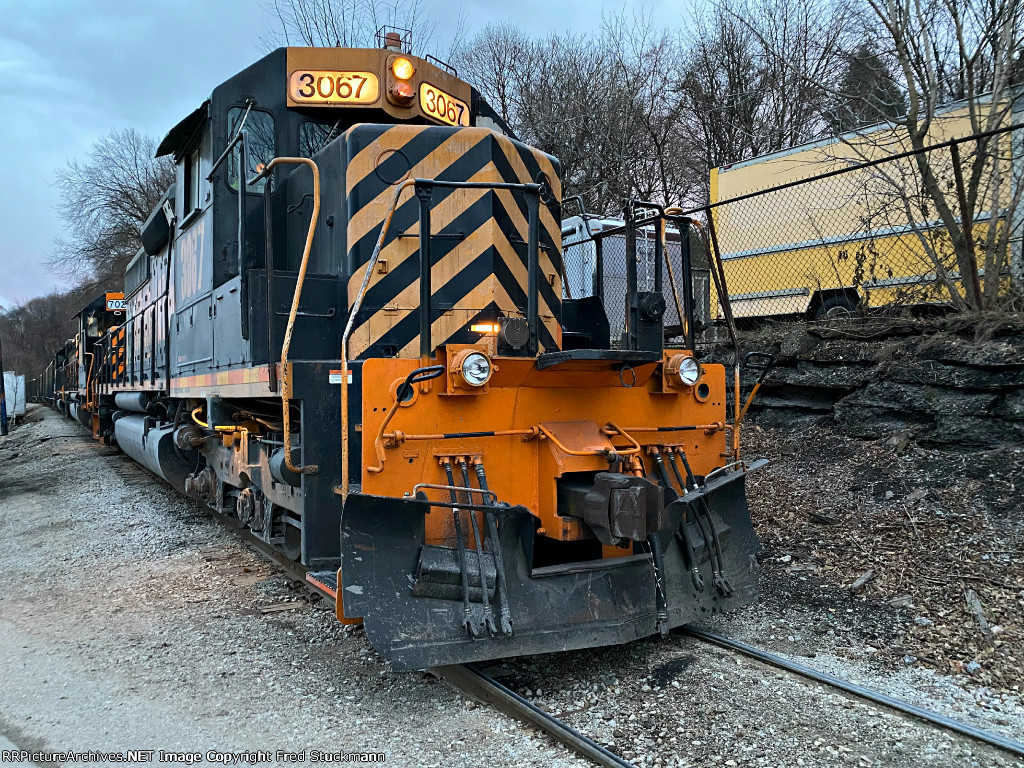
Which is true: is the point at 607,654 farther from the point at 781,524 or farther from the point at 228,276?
the point at 228,276

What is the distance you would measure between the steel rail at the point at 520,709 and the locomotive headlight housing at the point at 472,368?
1.41 m

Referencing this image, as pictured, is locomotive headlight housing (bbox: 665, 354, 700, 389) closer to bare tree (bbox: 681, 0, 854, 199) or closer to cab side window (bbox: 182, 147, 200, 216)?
cab side window (bbox: 182, 147, 200, 216)

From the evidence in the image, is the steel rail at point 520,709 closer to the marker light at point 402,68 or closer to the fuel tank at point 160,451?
the marker light at point 402,68

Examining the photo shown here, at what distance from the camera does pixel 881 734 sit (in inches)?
117

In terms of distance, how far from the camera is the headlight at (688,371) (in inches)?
163

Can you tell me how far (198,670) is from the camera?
3.75 m

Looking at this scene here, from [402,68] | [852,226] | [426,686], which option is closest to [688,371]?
[426,686]

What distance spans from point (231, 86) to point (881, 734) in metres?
5.44

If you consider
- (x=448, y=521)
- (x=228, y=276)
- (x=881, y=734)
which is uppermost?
(x=228, y=276)

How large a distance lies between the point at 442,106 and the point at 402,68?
390 mm

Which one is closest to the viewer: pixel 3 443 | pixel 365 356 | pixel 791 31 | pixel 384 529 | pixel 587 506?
pixel 384 529

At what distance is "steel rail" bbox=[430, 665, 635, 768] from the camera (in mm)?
2793

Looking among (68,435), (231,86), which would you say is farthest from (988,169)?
(68,435)

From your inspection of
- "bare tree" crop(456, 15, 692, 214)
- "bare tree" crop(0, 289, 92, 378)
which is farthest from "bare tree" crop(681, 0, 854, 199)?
"bare tree" crop(0, 289, 92, 378)
